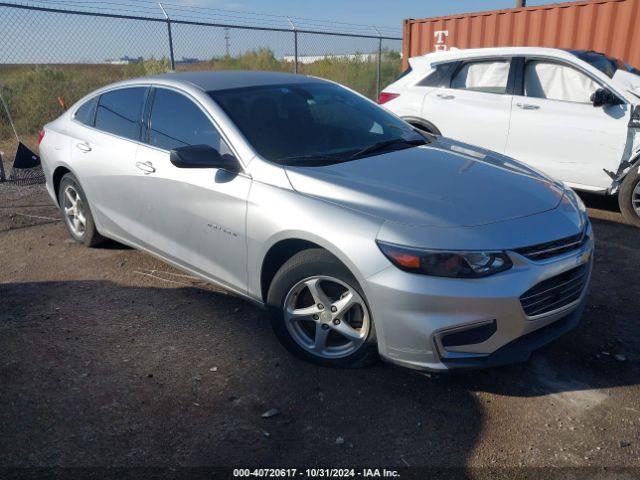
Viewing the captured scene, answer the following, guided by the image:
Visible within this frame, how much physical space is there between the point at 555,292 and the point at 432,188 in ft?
2.70

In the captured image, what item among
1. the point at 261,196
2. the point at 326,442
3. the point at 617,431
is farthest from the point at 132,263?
the point at 617,431

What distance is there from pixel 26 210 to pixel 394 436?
574 cm

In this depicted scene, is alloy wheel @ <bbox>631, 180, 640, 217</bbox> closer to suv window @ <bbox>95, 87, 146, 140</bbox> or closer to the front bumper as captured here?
the front bumper

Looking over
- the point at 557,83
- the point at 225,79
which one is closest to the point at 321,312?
the point at 225,79

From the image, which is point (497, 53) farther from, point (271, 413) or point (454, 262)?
point (271, 413)

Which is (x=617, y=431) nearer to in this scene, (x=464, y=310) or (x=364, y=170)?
(x=464, y=310)

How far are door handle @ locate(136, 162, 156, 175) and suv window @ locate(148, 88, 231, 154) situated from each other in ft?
0.49

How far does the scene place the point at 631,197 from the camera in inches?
221

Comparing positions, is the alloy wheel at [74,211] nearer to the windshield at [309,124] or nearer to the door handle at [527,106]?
the windshield at [309,124]

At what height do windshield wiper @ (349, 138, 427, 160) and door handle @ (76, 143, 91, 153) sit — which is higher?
windshield wiper @ (349, 138, 427, 160)

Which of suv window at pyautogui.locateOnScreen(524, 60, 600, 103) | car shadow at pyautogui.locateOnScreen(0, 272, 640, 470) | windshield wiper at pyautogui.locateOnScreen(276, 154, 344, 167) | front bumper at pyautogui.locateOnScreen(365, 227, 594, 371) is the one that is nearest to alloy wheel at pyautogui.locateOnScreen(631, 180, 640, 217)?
suv window at pyautogui.locateOnScreen(524, 60, 600, 103)

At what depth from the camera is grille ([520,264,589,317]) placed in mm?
2719

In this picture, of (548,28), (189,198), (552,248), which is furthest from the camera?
(548,28)

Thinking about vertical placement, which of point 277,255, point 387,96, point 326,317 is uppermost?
point 387,96
